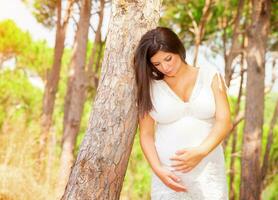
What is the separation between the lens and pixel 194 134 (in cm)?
271

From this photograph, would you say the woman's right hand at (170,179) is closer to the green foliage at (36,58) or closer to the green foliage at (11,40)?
the green foliage at (36,58)

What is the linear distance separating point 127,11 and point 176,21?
42.1 ft

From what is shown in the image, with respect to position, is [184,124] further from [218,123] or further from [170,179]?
[170,179]

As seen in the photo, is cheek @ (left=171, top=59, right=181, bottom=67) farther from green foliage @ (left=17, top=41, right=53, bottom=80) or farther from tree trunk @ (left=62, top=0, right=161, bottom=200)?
green foliage @ (left=17, top=41, right=53, bottom=80)

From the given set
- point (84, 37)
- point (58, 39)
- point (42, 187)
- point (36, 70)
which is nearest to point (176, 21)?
point (58, 39)

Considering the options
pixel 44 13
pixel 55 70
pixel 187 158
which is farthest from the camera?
pixel 44 13

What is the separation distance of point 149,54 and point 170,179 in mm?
645

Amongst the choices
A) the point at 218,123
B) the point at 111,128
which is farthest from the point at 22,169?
the point at 218,123

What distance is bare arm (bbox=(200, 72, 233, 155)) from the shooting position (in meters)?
2.66

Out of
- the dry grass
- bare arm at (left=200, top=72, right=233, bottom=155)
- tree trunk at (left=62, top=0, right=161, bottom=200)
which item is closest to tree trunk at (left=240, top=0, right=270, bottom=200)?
the dry grass

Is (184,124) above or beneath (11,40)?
beneath

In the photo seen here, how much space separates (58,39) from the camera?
39.8ft

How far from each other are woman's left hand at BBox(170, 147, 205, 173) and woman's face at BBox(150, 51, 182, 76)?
0.42m

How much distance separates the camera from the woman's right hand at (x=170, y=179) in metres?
2.69
